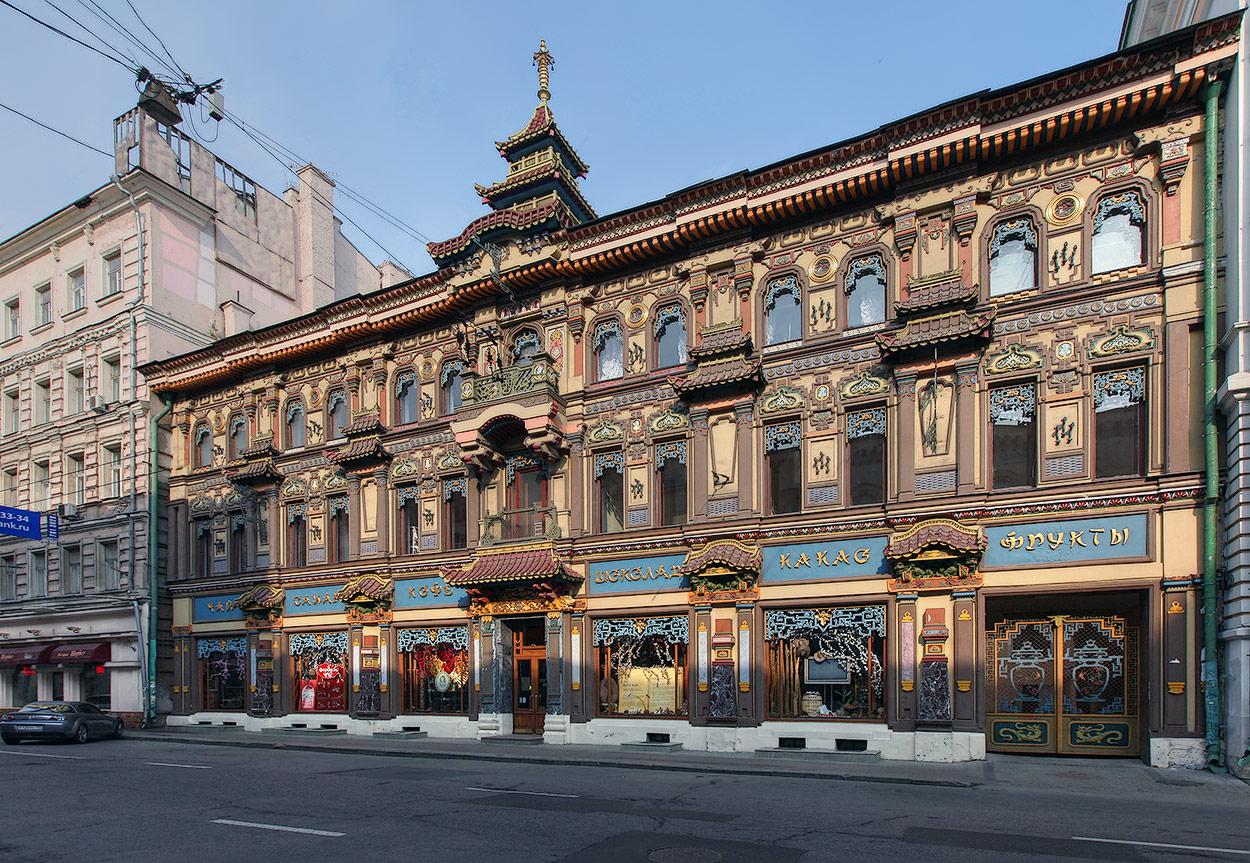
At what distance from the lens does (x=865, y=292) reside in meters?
17.8

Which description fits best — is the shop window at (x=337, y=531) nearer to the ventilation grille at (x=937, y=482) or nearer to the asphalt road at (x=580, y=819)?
the asphalt road at (x=580, y=819)

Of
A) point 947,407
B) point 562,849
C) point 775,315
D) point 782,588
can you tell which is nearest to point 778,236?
point 775,315

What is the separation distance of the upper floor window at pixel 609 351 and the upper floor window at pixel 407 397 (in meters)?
6.19

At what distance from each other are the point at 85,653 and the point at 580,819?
26.1 metres

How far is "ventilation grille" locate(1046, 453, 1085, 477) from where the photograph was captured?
15.1 metres

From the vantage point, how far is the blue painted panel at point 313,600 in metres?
24.2

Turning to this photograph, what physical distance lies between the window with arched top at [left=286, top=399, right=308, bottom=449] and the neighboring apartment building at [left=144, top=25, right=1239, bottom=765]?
947 mm

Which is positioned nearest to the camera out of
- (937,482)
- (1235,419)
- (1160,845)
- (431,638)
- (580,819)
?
(1160,845)

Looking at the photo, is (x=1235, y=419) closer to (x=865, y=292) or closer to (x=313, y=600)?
(x=865, y=292)

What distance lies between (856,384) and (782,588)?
15.5 feet

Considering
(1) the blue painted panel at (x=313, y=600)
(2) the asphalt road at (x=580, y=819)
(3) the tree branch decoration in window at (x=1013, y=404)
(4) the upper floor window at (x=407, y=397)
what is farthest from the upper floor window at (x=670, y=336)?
(1) the blue painted panel at (x=313, y=600)

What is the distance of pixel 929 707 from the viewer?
15570 mm

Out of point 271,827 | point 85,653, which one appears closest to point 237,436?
point 85,653

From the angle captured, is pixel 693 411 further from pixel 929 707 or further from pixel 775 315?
pixel 929 707
